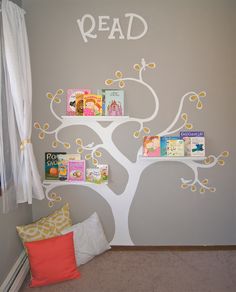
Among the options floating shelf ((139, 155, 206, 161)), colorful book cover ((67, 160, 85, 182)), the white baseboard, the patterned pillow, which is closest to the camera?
the white baseboard

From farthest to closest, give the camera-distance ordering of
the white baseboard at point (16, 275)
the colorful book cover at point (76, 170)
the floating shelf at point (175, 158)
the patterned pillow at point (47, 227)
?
the colorful book cover at point (76, 170), the floating shelf at point (175, 158), the patterned pillow at point (47, 227), the white baseboard at point (16, 275)

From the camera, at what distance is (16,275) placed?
5.92 ft

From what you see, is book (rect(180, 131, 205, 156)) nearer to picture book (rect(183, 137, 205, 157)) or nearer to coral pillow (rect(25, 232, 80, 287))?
picture book (rect(183, 137, 205, 157))

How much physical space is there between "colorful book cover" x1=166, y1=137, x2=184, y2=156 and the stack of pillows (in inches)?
35.8

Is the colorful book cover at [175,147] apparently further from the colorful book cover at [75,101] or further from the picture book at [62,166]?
the picture book at [62,166]

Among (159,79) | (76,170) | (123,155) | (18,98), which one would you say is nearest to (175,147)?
(123,155)

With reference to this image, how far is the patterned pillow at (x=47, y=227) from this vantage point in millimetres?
1902

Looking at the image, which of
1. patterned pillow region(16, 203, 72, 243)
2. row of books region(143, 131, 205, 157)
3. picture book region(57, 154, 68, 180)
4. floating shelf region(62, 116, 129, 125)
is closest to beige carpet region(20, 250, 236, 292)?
patterned pillow region(16, 203, 72, 243)

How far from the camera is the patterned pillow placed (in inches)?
74.9

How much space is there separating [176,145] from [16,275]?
1.66m

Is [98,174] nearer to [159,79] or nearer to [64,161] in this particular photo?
[64,161]

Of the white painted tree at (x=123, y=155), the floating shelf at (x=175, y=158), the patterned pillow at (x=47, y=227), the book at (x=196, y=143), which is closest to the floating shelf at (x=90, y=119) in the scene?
the white painted tree at (x=123, y=155)

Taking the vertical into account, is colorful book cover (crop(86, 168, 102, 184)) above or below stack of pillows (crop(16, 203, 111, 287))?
above

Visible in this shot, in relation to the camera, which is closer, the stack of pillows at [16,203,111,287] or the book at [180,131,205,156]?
the stack of pillows at [16,203,111,287]
